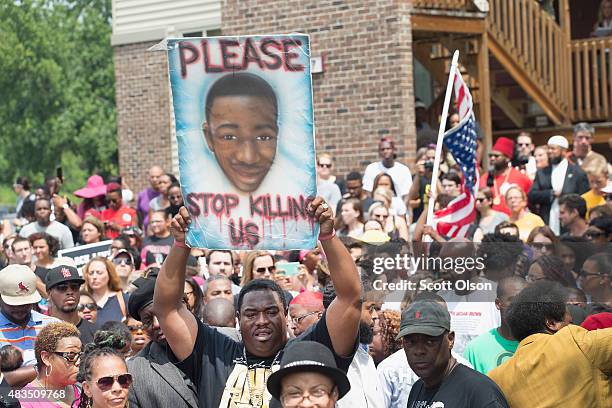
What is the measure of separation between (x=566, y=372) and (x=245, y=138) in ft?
5.63

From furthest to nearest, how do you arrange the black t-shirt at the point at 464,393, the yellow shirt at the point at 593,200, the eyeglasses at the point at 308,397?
the yellow shirt at the point at 593,200
the black t-shirt at the point at 464,393
the eyeglasses at the point at 308,397

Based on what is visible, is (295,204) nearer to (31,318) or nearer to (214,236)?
(214,236)

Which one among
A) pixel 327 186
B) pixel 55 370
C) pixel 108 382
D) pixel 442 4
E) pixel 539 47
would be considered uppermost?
pixel 442 4

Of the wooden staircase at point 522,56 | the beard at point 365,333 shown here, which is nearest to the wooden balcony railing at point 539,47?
the wooden staircase at point 522,56

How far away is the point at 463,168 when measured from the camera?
423 inches

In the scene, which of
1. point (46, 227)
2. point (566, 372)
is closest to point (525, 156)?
point (46, 227)

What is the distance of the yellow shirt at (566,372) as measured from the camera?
192 inches

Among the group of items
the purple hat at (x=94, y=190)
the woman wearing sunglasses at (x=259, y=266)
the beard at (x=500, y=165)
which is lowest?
the woman wearing sunglasses at (x=259, y=266)

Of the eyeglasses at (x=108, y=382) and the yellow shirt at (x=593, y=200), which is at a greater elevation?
the yellow shirt at (x=593, y=200)

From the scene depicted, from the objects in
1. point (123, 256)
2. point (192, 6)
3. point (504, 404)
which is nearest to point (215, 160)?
point (504, 404)

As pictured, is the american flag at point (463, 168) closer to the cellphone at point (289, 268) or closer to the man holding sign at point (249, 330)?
the cellphone at point (289, 268)

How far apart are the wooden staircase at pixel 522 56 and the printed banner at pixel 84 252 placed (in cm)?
622

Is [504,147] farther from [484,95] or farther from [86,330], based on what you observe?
[86,330]

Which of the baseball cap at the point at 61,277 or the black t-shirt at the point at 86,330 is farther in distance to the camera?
the baseball cap at the point at 61,277
